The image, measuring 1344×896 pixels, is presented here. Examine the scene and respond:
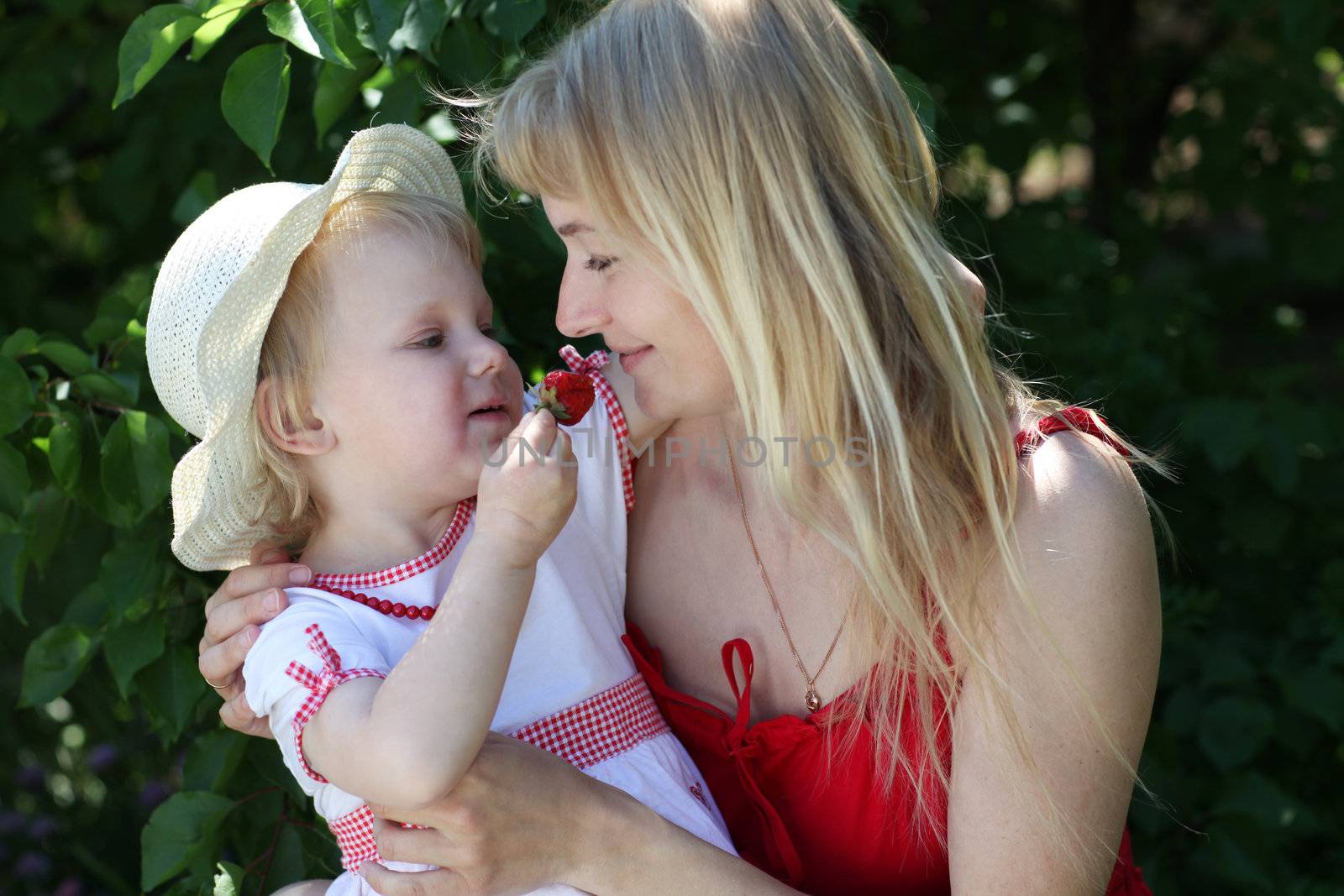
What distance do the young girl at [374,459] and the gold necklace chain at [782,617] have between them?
0.62 feet

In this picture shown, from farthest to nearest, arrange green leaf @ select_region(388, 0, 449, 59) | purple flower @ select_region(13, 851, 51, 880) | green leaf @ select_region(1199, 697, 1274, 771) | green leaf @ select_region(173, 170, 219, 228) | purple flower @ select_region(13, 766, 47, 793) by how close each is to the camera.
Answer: purple flower @ select_region(13, 766, 47, 793)
purple flower @ select_region(13, 851, 51, 880)
green leaf @ select_region(1199, 697, 1274, 771)
green leaf @ select_region(173, 170, 219, 228)
green leaf @ select_region(388, 0, 449, 59)

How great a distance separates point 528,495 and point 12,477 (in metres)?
0.89

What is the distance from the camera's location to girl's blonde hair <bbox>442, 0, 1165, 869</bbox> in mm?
1549

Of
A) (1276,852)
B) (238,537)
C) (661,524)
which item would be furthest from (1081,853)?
(1276,852)

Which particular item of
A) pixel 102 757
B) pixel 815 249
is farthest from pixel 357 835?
pixel 102 757

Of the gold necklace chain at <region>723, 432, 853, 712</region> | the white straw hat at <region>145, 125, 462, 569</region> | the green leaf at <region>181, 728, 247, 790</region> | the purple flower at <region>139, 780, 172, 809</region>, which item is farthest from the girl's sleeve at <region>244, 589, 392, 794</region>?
the purple flower at <region>139, 780, 172, 809</region>

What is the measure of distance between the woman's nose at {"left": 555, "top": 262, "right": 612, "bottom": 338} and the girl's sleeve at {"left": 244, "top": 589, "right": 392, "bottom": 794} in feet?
1.56

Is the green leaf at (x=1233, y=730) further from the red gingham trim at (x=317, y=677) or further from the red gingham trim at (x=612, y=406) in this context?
the red gingham trim at (x=317, y=677)

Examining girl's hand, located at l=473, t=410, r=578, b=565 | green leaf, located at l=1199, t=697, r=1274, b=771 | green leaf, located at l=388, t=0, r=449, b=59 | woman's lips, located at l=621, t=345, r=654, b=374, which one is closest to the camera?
girl's hand, located at l=473, t=410, r=578, b=565

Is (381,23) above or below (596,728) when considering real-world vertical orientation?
above

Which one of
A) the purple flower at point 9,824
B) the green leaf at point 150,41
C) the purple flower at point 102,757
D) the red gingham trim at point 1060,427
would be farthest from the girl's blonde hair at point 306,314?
the purple flower at point 9,824

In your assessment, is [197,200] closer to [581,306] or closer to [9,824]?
[581,306]

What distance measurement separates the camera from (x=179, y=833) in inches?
79.2

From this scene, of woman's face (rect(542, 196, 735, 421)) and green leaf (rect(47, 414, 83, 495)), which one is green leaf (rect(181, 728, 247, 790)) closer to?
green leaf (rect(47, 414, 83, 495))
